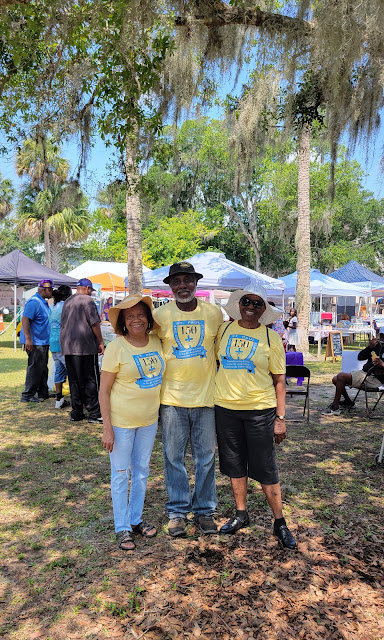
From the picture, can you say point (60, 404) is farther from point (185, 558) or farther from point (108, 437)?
point (185, 558)

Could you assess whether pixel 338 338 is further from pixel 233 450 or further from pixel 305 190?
pixel 233 450

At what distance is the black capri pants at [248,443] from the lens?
3096mm

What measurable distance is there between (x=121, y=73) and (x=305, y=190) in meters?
9.55

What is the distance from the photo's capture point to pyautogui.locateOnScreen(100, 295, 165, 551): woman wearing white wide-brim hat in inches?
116

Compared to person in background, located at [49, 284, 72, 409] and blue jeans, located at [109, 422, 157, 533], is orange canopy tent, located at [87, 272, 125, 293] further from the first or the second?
blue jeans, located at [109, 422, 157, 533]

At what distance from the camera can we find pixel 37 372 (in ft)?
24.7

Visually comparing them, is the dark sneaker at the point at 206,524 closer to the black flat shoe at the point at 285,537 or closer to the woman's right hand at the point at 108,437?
the black flat shoe at the point at 285,537

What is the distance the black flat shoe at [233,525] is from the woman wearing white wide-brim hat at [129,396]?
61cm

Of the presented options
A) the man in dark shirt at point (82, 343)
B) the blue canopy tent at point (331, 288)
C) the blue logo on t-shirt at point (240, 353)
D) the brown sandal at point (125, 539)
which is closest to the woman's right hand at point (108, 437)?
the brown sandal at point (125, 539)

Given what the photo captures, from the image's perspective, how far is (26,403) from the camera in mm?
7578

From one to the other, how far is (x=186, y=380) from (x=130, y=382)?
1.23 feet

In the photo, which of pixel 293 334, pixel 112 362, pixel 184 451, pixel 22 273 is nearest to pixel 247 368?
pixel 184 451

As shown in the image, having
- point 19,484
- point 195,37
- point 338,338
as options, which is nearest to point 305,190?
point 338,338

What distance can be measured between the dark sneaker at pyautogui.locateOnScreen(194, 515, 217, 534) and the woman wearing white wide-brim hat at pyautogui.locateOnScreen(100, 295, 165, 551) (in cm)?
48
